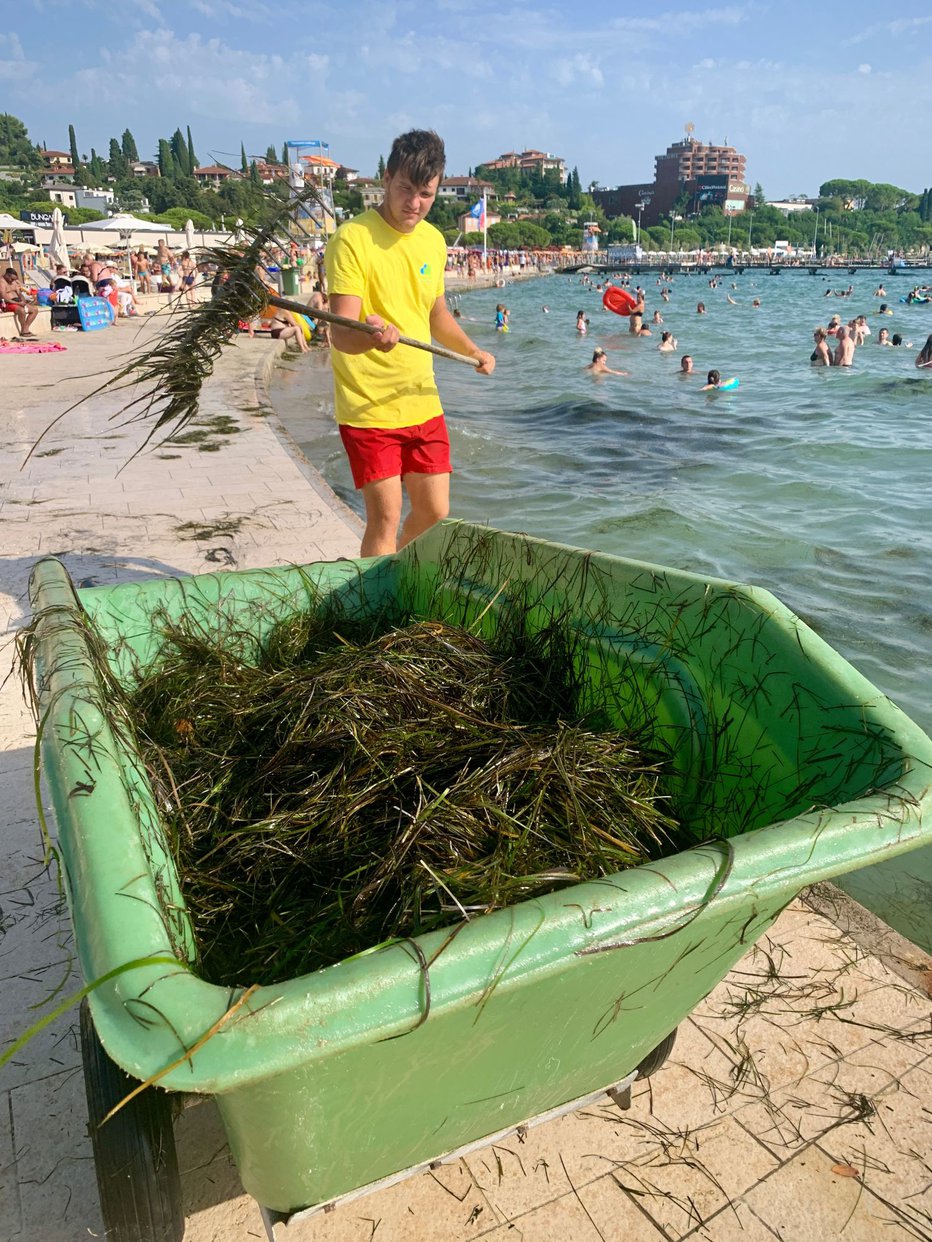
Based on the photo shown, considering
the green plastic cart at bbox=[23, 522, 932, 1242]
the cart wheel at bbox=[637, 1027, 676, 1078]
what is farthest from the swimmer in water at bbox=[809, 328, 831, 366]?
the cart wheel at bbox=[637, 1027, 676, 1078]

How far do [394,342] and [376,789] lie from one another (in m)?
1.70

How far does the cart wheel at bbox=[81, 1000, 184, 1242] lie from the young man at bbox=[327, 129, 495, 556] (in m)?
2.35

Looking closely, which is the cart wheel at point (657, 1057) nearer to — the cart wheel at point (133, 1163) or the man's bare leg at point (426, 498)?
the cart wheel at point (133, 1163)

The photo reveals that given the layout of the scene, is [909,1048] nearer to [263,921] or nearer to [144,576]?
[263,921]

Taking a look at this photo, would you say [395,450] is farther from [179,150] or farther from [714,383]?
[179,150]

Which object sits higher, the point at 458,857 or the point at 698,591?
the point at 698,591

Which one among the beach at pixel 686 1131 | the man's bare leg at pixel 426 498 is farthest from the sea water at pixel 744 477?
the man's bare leg at pixel 426 498

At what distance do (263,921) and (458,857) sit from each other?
418 mm

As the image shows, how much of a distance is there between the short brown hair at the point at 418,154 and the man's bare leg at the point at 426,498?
1121 millimetres

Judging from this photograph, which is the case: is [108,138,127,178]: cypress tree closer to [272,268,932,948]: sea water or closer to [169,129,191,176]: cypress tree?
[169,129,191,176]: cypress tree

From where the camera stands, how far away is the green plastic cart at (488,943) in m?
0.99

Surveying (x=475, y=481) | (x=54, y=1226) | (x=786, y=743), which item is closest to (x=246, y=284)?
(x=786, y=743)

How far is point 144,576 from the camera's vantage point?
4633mm

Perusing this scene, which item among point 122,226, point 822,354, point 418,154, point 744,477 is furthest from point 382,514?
point 122,226
